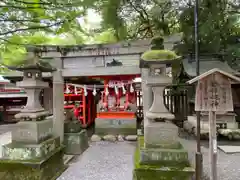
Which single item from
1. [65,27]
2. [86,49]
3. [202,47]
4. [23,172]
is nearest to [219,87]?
[65,27]

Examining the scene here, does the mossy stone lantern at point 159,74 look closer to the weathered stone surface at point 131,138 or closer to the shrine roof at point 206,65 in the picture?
the shrine roof at point 206,65

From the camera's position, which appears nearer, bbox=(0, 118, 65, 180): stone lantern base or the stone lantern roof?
the stone lantern roof

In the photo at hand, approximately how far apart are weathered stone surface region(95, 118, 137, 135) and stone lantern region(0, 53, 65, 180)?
3315 mm

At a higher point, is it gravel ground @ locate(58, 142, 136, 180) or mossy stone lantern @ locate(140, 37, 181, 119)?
mossy stone lantern @ locate(140, 37, 181, 119)

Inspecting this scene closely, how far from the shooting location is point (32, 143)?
3.84m

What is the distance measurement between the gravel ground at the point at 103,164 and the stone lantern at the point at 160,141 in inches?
39.3

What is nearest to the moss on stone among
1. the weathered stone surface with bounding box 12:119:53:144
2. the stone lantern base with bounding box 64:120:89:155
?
the weathered stone surface with bounding box 12:119:53:144

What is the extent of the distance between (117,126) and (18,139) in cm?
436

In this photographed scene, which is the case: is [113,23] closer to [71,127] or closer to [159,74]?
[159,74]

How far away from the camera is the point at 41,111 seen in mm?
4266

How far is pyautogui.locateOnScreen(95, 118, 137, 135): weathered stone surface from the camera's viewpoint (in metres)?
7.57

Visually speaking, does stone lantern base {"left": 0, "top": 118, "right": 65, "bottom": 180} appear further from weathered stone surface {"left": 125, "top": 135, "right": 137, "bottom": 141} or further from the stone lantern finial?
weathered stone surface {"left": 125, "top": 135, "right": 137, "bottom": 141}

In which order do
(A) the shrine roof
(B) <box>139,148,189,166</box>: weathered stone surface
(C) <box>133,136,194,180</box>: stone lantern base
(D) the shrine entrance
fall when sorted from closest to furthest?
(C) <box>133,136,194,180</box>: stone lantern base → (B) <box>139,148,189,166</box>: weathered stone surface → (A) the shrine roof → (D) the shrine entrance

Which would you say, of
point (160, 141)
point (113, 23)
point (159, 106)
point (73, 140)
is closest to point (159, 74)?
point (159, 106)
